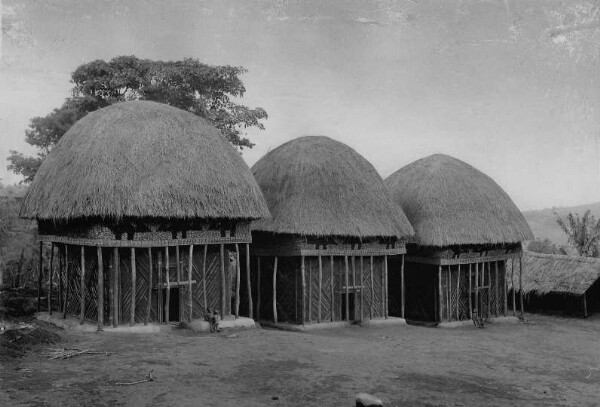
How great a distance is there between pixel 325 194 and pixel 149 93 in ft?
A: 35.2

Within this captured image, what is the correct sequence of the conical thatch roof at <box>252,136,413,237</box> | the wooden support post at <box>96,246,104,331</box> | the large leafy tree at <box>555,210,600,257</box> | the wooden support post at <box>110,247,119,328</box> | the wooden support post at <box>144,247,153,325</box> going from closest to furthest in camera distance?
1. the wooden support post at <box>96,246,104,331</box>
2. the wooden support post at <box>110,247,119,328</box>
3. the wooden support post at <box>144,247,153,325</box>
4. the conical thatch roof at <box>252,136,413,237</box>
5. the large leafy tree at <box>555,210,600,257</box>

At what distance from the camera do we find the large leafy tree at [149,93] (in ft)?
87.5

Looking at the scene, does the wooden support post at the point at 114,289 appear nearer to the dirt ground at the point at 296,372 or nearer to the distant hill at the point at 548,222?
the dirt ground at the point at 296,372

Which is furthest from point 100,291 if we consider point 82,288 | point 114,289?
point 82,288

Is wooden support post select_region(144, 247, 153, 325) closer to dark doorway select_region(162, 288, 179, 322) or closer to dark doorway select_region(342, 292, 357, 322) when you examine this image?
dark doorway select_region(162, 288, 179, 322)

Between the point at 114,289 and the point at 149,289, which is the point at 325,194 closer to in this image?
the point at 149,289

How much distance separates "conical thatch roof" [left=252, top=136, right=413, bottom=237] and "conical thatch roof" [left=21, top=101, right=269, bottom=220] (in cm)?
176

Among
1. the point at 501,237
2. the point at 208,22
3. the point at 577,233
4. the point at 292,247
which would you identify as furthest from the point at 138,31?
the point at 577,233

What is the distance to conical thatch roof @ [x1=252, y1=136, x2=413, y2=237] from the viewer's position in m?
20.1

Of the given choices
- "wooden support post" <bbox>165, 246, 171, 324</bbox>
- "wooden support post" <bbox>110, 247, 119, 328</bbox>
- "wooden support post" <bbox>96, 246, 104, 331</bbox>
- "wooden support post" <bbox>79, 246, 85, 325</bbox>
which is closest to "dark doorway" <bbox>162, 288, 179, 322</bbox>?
"wooden support post" <bbox>165, 246, 171, 324</bbox>

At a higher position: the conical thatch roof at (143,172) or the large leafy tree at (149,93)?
the large leafy tree at (149,93)

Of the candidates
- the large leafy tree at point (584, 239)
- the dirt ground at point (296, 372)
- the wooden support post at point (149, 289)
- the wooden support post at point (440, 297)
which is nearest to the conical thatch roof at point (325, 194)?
the wooden support post at point (440, 297)

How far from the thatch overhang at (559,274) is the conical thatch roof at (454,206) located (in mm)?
3819

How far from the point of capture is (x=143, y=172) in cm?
1700
